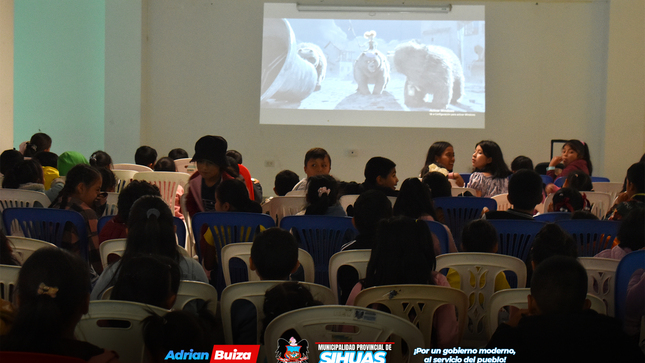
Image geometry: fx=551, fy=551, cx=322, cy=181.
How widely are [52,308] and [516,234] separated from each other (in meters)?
2.38

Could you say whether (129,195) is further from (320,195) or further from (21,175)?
(21,175)

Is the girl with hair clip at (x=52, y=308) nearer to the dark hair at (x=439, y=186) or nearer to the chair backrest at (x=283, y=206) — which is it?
the chair backrest at (x=283, y=206)

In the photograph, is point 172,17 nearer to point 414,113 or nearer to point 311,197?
point 414,113

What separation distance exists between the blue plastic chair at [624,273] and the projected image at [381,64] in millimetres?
6334

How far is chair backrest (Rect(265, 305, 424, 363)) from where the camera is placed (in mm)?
1679

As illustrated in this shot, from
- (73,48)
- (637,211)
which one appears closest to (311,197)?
(637,211)

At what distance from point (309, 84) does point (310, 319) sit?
706 cm

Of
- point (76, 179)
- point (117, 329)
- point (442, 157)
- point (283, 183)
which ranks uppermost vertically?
point (442, 157)

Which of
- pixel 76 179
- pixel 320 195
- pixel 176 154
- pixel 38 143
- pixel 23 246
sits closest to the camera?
pixel 23 246

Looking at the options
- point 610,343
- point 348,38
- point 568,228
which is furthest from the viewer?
point 348,38

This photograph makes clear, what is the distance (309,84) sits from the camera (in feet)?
27.9

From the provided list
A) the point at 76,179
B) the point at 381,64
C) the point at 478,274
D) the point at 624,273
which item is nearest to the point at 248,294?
the point at 478,274

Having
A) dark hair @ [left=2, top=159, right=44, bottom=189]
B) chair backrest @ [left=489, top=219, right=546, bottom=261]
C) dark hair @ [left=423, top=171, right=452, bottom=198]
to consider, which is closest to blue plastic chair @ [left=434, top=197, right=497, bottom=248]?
dark hair @ [left=423, top=171, right=452, bottom=198]

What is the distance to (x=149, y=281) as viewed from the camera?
1.87m
